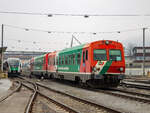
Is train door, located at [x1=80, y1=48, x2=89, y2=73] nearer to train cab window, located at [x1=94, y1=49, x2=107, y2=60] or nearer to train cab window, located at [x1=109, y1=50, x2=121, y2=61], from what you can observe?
train cab window, located at [x1=94, y1=49, x2=107, y2=60]

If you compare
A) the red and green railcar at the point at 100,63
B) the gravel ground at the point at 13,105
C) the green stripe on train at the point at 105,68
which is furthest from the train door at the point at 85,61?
the gravel ground at the point at 13,105

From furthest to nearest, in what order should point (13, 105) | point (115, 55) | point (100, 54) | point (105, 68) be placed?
point (115, 55) < point (100, 54) < point (105, 68) < point (13, 105)

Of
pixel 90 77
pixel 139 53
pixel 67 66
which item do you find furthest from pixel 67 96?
pixel 139 53

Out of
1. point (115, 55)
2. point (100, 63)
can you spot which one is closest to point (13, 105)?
point (100, 63)

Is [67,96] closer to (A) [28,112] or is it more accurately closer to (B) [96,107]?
(B) [96,107]

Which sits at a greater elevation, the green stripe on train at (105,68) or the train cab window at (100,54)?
the train cab window at (100,54)

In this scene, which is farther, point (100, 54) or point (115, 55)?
point (115, 55)

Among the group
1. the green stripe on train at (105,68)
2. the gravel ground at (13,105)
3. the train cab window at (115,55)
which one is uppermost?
the train cab window at (115,55)

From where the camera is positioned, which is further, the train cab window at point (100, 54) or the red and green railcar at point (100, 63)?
the train cab window at point (100, 54)

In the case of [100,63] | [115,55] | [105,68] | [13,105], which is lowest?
[13,105]

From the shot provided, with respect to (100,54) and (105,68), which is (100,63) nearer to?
(105,68)

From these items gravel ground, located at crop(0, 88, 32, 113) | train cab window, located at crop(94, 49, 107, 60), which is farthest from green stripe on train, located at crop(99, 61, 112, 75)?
gravel ground, located at crop(0, 88, 32, 113)

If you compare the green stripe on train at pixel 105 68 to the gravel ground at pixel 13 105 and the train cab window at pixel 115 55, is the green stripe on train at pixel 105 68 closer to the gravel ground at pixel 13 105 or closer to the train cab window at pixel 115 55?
the train cab window at pixel 115 55

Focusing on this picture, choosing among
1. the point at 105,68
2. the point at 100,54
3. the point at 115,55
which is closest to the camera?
the point at 105,68
